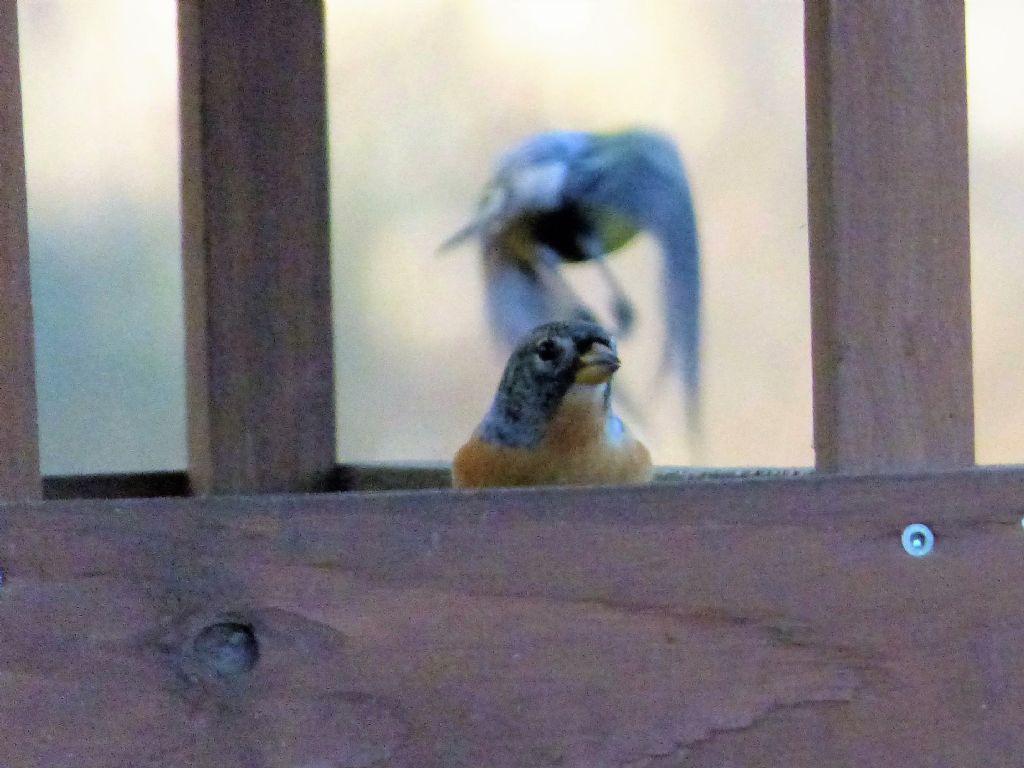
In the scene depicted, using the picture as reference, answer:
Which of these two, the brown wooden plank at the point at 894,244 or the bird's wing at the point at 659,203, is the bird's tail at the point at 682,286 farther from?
the brown wooden plank at the point at 894,244

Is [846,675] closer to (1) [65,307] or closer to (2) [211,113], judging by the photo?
(2) [211,113]

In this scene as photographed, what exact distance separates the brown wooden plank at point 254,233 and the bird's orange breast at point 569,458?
25cm

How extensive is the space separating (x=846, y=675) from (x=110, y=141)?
5.44 ft

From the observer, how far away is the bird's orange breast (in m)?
1.63

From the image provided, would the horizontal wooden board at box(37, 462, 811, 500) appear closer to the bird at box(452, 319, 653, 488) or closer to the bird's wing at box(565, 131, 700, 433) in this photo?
the bird at box(452, 319, 653, 488)

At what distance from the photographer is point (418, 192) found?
94.2 inches

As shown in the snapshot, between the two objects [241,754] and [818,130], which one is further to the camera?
[818,130]

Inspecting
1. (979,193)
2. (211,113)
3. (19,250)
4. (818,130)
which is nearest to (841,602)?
(818,130)

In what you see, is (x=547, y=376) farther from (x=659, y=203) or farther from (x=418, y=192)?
(x=418, y=192)

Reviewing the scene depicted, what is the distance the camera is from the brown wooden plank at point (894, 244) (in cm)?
103

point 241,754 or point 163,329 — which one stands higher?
point 163,329

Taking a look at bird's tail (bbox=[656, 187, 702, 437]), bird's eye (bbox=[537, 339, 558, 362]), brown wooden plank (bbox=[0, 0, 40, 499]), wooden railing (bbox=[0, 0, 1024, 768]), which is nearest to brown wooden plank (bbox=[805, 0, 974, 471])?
wooden railing (bbox=[0, 0, 1024, 768])

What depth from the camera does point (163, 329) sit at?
2.30 meters

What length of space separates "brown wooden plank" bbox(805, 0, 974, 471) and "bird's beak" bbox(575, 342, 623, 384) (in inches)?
22.8
